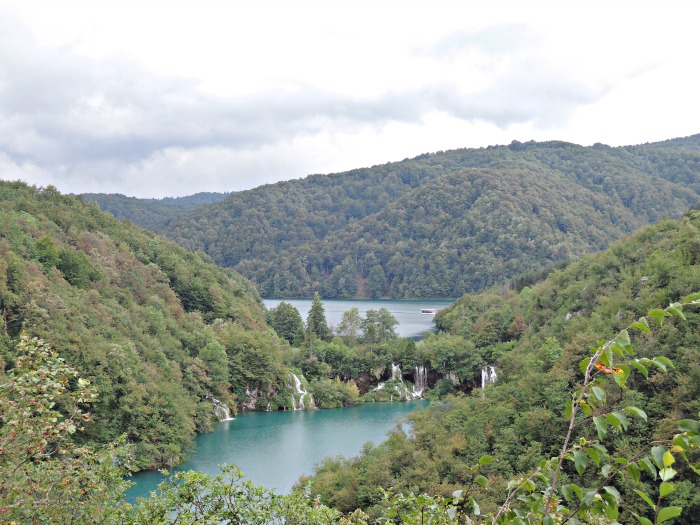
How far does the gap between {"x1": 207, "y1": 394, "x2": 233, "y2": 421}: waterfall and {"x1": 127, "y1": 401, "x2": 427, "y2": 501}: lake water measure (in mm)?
1066

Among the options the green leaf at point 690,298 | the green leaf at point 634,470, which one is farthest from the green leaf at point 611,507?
the green leaf at point 690,298

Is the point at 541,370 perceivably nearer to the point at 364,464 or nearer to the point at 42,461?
the point at 364,464

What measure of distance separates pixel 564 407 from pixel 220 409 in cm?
3699

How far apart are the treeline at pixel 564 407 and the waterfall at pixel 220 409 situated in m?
21.1

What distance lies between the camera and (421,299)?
526 feet

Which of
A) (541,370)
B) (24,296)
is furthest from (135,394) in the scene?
(541,370)

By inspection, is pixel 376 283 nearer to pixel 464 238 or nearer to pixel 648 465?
pixel 464 238

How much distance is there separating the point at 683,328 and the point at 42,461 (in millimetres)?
26972

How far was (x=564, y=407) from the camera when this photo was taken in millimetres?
18312

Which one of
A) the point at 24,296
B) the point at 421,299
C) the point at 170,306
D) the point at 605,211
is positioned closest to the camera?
the point at 24,296

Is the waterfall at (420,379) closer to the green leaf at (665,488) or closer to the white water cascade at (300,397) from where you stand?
the white water cascade at (300,397)

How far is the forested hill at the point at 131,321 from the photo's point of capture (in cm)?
3575

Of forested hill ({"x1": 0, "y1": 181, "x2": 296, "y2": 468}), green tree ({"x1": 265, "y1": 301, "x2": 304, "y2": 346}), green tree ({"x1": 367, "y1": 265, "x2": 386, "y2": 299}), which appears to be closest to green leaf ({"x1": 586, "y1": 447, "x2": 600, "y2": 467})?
forested hill ({"x1": 0, "y1": 181, "x2": 296, "y2": 468})

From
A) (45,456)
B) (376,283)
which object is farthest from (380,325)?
(376,283)
